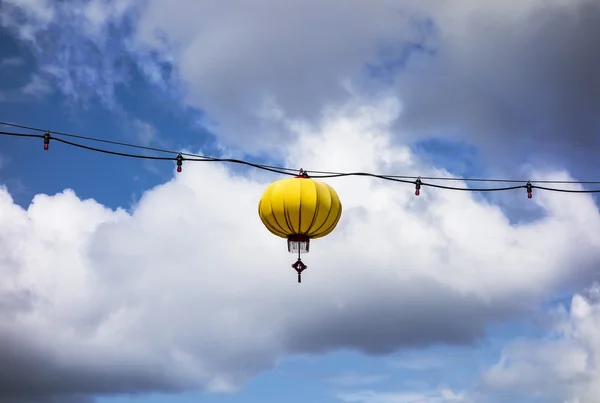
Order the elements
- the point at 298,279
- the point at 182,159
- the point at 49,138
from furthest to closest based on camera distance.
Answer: the point at 298,279 → the point at 182,159 → the point at 49,138

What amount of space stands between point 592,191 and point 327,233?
5.39 metres

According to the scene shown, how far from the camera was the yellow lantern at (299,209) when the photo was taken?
12.6m

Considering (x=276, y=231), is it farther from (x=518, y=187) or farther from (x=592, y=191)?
(x=592, y=191)

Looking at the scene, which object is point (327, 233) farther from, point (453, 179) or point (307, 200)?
point (453, 179)

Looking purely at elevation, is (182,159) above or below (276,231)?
above

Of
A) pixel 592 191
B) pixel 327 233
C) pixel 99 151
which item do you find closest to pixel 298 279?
pixel 327 233

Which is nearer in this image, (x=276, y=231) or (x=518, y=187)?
(x=276, y=231)

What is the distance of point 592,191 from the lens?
14328mm

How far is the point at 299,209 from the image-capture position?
12562mm

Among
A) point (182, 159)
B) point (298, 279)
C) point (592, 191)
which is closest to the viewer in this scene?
point (182, 159)

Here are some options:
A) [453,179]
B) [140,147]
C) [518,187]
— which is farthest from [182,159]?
[518,187]

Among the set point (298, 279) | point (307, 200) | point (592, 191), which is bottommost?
point (298, 279)

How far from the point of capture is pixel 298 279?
13.3 metres

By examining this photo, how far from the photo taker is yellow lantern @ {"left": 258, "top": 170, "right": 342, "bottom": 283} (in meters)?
12.6
